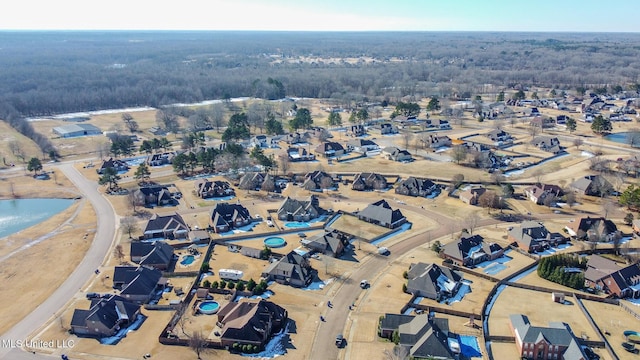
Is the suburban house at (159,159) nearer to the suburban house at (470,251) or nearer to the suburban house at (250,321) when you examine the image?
the suburban house at (250,321)

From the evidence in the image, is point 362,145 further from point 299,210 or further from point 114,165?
point 114,165

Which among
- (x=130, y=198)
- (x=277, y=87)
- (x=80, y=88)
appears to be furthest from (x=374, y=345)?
(x=80, y=88)

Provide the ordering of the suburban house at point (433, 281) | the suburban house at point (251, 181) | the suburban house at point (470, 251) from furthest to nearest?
the suburban house at point (251, 181)
the suburban house at point (470, 251)
the suburban house at point (433, 281)

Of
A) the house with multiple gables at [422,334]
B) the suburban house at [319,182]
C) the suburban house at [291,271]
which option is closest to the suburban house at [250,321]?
the suburban house at [291,271]

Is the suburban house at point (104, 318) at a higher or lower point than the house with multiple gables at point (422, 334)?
lower

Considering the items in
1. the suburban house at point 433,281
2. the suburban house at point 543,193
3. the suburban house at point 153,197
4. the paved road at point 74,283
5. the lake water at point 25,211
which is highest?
the suburban house at point 543,193

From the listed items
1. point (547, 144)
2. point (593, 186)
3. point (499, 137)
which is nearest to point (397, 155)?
point (499, 137)
